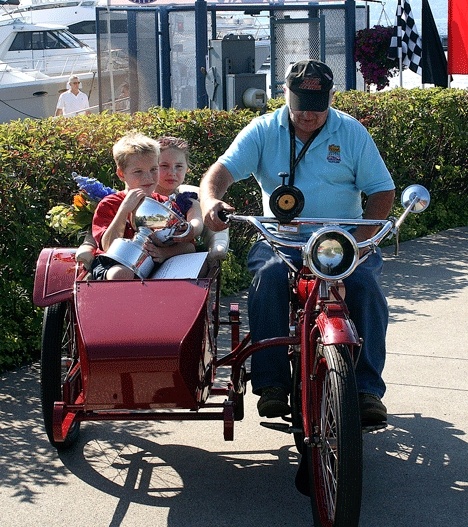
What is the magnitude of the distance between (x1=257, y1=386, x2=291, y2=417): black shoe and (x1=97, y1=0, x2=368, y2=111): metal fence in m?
11.2

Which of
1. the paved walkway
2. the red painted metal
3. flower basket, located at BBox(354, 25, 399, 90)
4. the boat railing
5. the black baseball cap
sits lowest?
the paved walkway

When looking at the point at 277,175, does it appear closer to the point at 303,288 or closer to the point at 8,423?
the point at 303,288

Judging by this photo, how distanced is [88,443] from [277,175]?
1558 millimetres

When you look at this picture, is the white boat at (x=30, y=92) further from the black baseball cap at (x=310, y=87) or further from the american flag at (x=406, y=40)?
the black baseball cap at (x=310, y=87)

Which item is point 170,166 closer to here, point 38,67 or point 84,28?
point 38,67

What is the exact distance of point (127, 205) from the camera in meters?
4.53

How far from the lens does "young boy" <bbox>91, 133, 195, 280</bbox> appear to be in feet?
A: 14.9

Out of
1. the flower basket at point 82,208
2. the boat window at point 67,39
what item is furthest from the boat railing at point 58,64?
the flower basket at point 82,208

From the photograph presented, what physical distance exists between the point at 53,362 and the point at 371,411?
1.44 metres

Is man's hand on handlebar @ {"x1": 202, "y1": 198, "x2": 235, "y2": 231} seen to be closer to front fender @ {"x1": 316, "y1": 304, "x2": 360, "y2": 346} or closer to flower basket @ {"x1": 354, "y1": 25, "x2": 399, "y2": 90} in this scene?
front fender @ {"x1": 316, "y1": 304, "x2": 360, "y2": 346}

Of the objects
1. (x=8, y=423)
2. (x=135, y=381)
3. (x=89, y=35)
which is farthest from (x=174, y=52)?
(x=89, y=35)

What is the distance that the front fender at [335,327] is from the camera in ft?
12.3

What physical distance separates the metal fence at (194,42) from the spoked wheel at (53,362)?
10.7 metres

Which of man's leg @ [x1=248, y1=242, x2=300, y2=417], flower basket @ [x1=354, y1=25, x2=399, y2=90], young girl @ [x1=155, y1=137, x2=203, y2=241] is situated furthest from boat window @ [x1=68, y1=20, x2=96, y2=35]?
man's leg @ [x1=248, y1=242, x2=300, y2=417]
